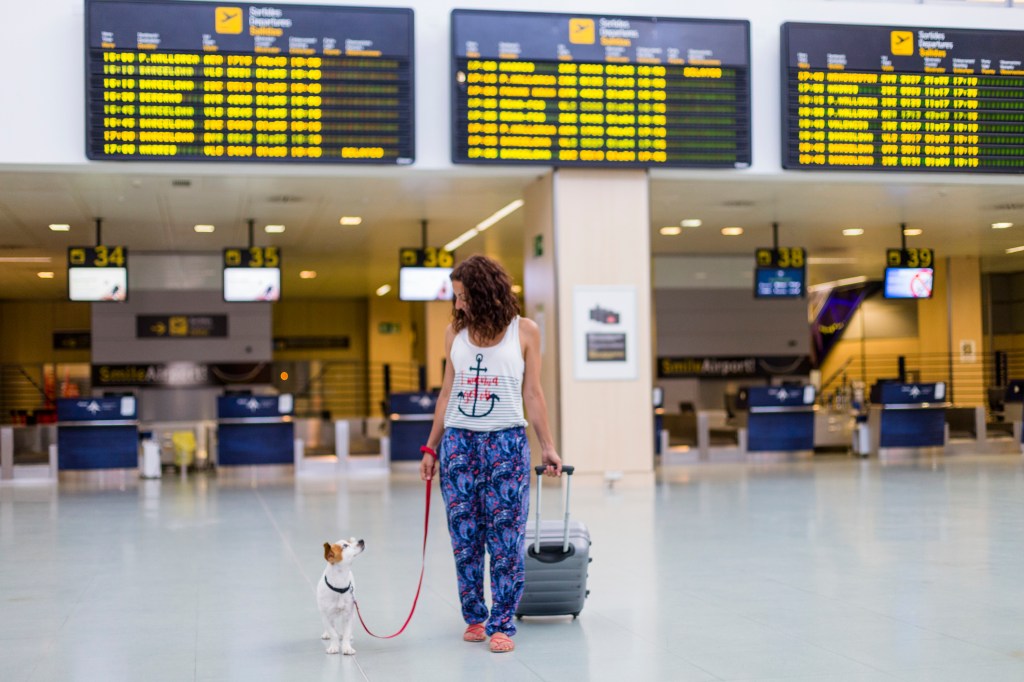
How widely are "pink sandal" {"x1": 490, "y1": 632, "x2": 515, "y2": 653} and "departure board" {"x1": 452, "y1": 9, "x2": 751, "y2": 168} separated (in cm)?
648

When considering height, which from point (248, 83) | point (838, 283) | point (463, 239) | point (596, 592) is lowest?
point (596, 592)

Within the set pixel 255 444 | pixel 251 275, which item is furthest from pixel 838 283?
pixel 251 275

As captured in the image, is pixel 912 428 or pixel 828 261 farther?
pixel 828 261

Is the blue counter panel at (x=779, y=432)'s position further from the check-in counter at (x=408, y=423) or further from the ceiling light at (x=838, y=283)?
the ceiling light at (x=838, y=283)

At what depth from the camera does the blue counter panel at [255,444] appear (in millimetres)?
14109

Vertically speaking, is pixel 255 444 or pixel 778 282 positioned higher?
pixel 778 282

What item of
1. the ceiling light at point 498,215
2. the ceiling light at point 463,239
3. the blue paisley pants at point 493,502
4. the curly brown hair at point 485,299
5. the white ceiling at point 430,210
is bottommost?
the blue paisley pants at point 493,502

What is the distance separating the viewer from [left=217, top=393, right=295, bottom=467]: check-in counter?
1412cm

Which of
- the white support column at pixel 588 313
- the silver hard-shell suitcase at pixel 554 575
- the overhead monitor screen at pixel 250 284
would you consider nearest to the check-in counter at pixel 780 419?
the white support column at pixel 588 313

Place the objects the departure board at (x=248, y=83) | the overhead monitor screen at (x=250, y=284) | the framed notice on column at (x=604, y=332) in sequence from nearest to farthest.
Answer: the departure board at (x=248, y=83)
the framed notice on column at (x=604, y=332)
the overhead monitor screen at (x=250, y=284)

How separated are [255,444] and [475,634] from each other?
10.4 meters

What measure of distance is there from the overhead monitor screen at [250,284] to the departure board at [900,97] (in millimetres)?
6341

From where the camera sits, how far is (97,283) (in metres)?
13.0

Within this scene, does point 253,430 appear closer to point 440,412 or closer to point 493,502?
point 440,412
